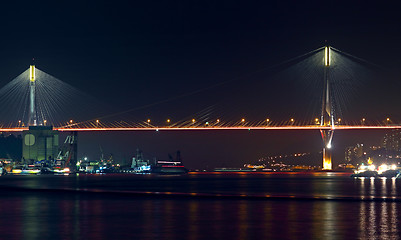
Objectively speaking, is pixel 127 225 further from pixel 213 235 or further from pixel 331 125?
pixel 331 125

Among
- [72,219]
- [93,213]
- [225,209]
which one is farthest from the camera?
[225,209]

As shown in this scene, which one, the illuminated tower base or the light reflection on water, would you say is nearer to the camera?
the light reflection on water

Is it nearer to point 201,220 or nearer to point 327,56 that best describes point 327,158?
point 327,56

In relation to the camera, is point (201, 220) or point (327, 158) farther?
point (327, 158)

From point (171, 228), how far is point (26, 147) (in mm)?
121124

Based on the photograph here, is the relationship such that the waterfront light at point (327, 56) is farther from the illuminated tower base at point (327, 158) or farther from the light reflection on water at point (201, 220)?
the light reflection on water at point (201, 220)

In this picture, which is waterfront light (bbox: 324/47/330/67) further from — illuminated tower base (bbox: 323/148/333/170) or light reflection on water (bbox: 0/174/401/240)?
light reflection on water (bbox: 0/174/401/240)

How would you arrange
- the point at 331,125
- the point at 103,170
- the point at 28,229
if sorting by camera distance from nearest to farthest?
the point at 28,229 → the point at 331,125 → the point at 103,170

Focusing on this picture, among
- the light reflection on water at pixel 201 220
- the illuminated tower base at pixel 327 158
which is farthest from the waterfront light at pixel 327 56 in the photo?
the light reflection on water at pixel 201 220

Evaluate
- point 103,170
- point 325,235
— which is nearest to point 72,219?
point 325,235

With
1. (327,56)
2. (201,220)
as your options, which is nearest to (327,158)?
(327,56)

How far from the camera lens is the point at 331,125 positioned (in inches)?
3846

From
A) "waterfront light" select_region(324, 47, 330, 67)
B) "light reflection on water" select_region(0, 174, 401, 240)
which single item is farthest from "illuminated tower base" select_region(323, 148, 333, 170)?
"light reflection on water" select_region(0, 174, 401, 240)

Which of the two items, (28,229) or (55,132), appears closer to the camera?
(28,229)
